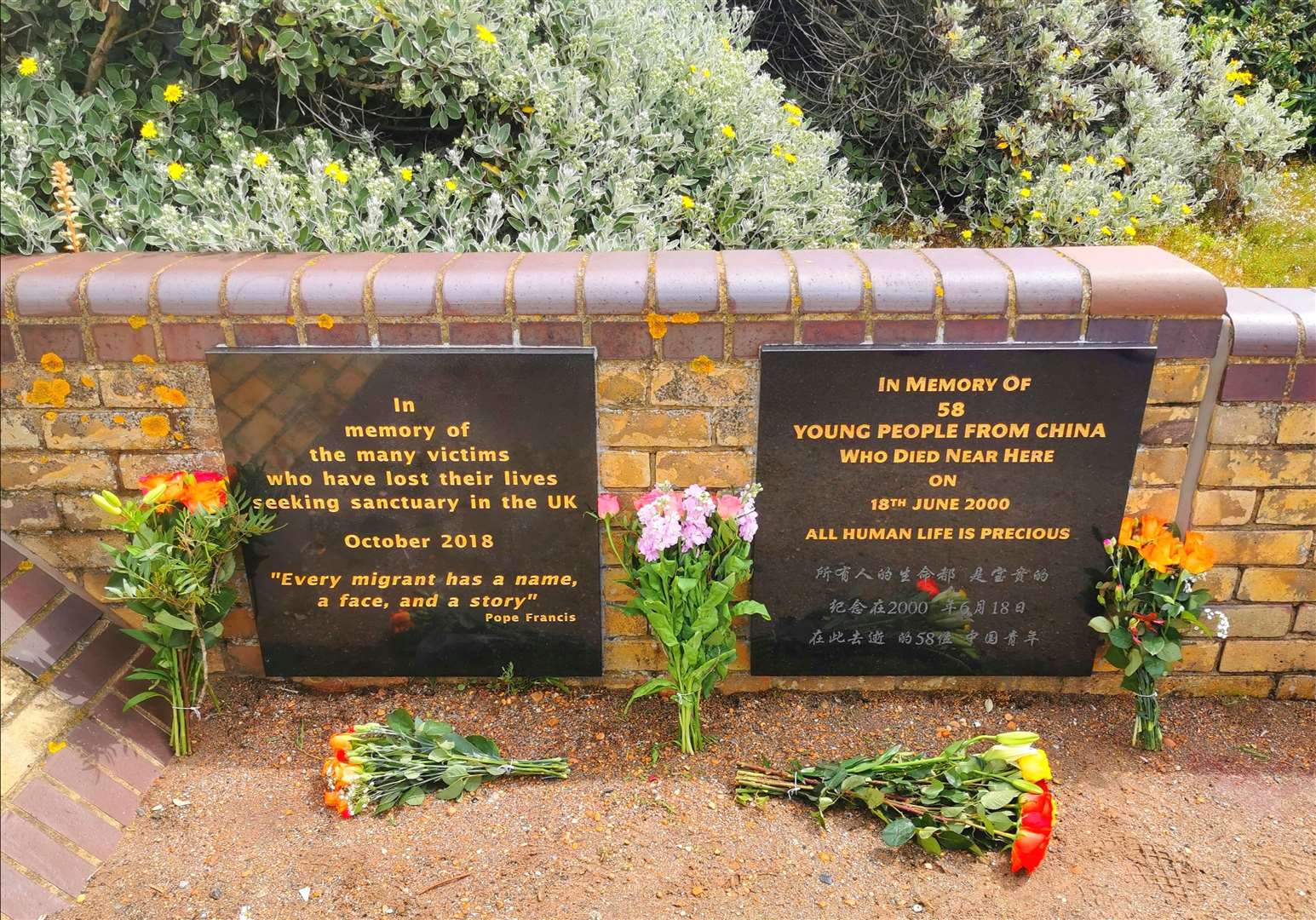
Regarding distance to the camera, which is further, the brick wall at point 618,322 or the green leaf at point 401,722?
the green leaf at point 401,722

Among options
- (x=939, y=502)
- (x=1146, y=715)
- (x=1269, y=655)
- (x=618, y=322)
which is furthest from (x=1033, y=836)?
(x=618, y=322)

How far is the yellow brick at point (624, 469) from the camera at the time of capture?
248 centimetres

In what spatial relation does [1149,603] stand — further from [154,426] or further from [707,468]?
[154,426]

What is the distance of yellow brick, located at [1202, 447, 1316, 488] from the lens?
8.11ft

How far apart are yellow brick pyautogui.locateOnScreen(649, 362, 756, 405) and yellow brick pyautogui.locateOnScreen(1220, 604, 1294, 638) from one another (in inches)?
65.6

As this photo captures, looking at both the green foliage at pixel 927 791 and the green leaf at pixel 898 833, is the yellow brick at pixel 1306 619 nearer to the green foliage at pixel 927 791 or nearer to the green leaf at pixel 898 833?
the green foliage at pixel 927 791

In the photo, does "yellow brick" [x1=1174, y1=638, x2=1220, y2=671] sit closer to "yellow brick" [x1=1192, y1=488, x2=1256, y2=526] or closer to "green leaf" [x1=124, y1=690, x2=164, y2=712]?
"yellow brick" [x1=1192, y1=488, x2=1256, y2=526]

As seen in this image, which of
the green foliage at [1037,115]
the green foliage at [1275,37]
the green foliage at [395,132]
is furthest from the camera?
the green foliage at [1275,37]

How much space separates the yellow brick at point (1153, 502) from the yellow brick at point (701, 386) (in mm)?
1158

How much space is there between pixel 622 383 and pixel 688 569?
1.76 ft

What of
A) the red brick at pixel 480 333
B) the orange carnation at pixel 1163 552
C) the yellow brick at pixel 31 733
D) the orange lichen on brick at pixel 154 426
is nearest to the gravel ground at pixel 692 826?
the yellow brick at pixel 31 733

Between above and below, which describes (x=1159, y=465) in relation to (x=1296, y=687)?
above

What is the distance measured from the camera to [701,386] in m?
2.40

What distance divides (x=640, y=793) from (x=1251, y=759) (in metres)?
1.81
